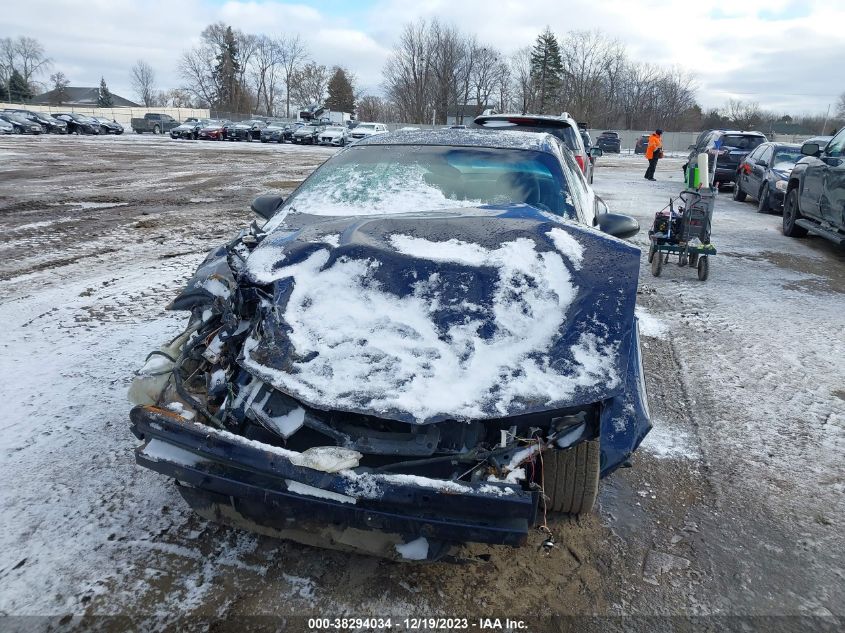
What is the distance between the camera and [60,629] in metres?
1.97

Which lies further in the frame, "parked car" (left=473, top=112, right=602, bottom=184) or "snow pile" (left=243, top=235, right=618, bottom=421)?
"parked car" (left=473, top=112, right=602, bottom=184)

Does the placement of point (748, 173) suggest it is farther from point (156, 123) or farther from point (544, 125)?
point (156, 123)

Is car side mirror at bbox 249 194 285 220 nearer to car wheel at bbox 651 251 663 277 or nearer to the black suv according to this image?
car wheel at bbox 651 251 663 277

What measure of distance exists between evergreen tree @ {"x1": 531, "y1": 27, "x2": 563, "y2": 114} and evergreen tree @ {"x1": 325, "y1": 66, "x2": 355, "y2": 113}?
25811mm

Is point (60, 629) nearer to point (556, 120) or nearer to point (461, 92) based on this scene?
point (556, 120)

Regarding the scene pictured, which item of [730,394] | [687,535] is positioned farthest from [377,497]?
[730,394]

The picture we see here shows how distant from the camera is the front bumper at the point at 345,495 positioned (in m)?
1.86

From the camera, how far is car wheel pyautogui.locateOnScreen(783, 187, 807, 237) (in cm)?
895

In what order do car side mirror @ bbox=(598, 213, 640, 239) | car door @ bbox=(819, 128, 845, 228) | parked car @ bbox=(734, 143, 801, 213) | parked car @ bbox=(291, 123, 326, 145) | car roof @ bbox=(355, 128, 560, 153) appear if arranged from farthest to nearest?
parked car @ bbox=(291, 123, 326, 145)
parked car @ bbox=(734, 143, 801, 213)
car door @ bbox=(819, 128, 845, 228)
car roof @ bbox=(355, 128, 560, 153)
car side mirror @ bbox=(598, 213, 640, 239)

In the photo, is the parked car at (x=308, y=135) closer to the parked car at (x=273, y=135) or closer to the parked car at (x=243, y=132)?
the parked car at (x=273, y=135)

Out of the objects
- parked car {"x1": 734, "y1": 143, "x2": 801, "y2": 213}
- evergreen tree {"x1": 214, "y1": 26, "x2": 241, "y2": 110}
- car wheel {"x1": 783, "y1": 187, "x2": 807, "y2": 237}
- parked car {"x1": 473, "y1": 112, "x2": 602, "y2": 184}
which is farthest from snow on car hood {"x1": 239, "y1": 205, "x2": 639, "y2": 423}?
evergreen tree {"x1": 214, "y1": 26, "x2": 241, "y2": 110}

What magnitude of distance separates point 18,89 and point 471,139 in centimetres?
9344

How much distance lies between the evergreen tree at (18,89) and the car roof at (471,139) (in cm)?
9018

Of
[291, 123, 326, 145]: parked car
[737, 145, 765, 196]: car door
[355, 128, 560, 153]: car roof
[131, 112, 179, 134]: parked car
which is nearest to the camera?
[355, 128, 560, 153]: car roof
